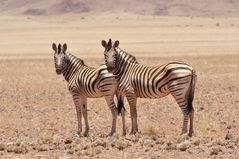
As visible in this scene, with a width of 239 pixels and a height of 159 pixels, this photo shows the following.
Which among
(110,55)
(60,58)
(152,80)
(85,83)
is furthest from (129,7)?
(152,80)

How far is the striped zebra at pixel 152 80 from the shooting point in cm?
1091

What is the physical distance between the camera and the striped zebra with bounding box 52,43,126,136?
1175 cm

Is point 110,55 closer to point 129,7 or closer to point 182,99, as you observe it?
point 182,99

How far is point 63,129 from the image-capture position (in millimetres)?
13547

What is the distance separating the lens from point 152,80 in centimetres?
1122

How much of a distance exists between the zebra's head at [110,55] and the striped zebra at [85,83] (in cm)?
20

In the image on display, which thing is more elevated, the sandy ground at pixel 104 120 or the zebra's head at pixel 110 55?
the zebra's head at pixel 110 55

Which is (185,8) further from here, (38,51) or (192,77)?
(192,77)

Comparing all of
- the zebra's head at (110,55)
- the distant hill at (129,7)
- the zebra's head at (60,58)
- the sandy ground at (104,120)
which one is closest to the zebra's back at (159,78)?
the zebra's head at (110,55)

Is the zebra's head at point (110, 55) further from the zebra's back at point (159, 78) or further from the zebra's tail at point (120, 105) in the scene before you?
the zebra's tail at point (120, 105)

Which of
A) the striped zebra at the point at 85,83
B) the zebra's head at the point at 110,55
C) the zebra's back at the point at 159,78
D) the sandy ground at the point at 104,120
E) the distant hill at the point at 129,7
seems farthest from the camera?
the distant hill at the point at 129,7

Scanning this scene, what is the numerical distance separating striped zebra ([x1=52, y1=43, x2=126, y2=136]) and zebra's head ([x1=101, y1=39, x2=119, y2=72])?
0.20m

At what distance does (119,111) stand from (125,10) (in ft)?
445

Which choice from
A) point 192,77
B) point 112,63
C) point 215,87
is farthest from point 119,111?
point 215,87
